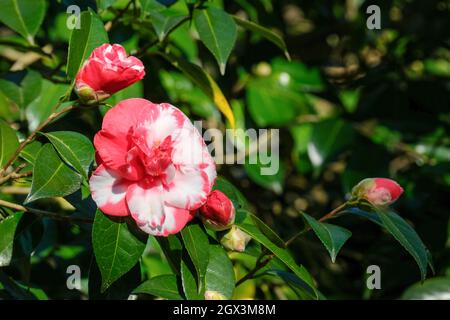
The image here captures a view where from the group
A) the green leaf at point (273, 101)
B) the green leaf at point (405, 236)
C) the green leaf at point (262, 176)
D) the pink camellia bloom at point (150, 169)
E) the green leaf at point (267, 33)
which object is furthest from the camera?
the green leaf at point (273, 101)

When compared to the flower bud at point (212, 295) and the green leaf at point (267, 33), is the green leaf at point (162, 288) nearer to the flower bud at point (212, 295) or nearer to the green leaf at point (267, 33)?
the flower bud at point (212, 295)

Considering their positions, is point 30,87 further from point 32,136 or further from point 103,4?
point 32,136

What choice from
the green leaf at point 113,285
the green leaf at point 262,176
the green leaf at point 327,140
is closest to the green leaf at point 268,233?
the green leaf at point 113,285

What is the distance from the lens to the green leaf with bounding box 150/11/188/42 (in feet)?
4.02

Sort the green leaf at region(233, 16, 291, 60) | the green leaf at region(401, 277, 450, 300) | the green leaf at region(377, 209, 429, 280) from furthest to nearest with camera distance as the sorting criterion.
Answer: the green leaf at region(401, 277, 450, 300)
the green leaf at region(233, 16, 291, 60)
the green leaf at region(377, 209, 429, 280)

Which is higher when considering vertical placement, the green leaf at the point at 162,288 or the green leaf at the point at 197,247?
the green leaf at the point at 197,247

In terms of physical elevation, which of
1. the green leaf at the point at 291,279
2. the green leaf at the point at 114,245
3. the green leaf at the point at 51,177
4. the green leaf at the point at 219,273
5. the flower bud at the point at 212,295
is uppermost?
the green leaf at the point at 51,177

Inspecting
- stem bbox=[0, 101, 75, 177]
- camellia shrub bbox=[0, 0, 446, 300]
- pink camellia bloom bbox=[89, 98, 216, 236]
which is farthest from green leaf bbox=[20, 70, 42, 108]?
pink camellia bloom bbox=[89, 98, 216, 236]

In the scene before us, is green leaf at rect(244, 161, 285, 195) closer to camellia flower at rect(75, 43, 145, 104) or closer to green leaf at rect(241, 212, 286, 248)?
green leaf at rect(241, 212, 286, 248)

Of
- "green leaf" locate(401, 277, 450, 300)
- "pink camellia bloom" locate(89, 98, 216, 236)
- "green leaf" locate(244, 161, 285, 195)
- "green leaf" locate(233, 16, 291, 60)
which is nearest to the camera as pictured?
"pink camellia bloom" locate(89, 98, 216, 236)

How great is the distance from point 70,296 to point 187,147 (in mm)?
597

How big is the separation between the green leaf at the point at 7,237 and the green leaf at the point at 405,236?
0.55 meters

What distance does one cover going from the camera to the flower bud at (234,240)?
1.06 meters

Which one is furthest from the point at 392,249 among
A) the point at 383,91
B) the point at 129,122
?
the point at 129,122
